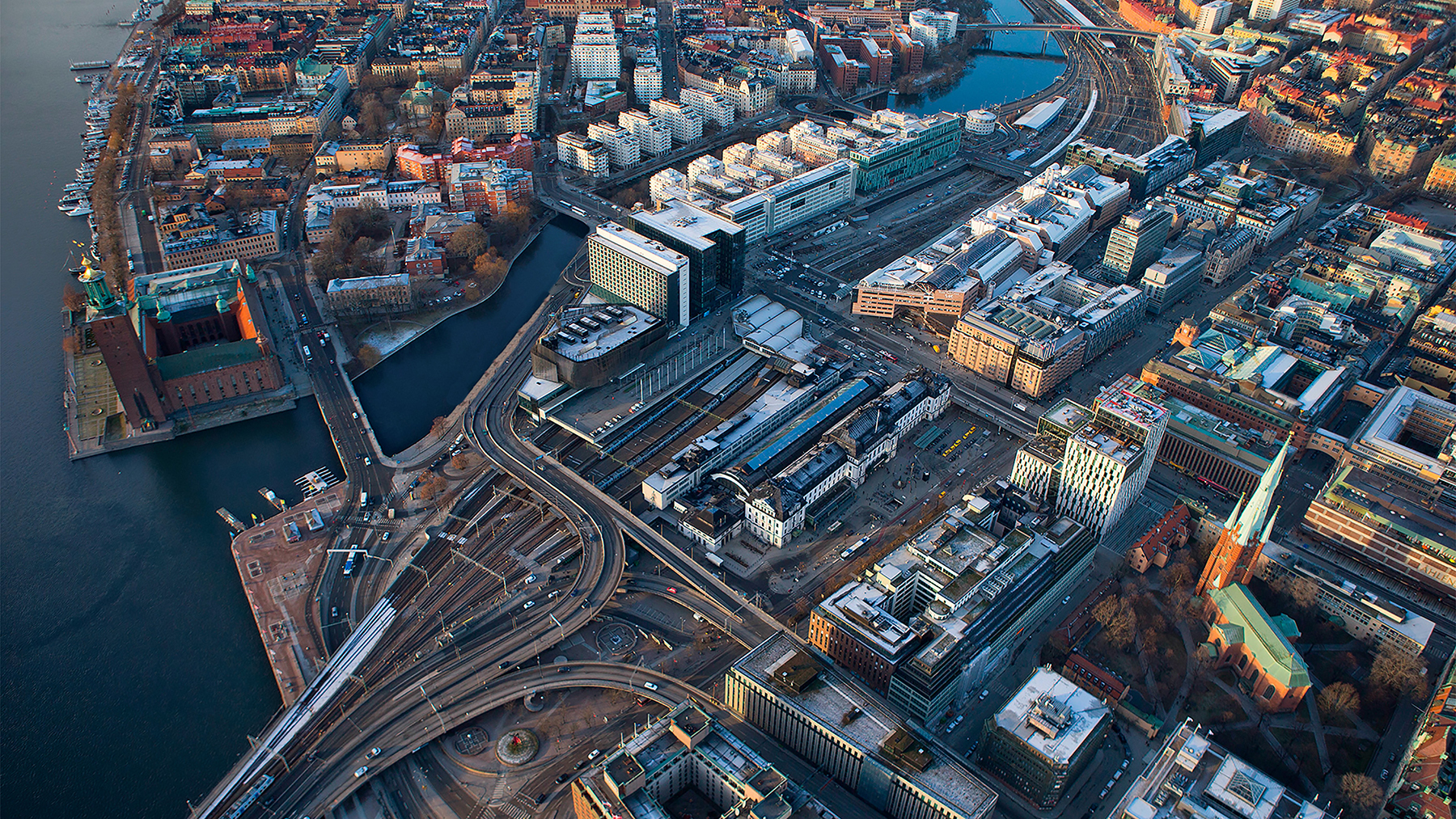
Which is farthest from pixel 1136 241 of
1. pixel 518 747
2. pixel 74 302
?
pixel 74 302

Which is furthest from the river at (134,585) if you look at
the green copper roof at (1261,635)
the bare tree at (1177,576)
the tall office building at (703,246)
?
the green copper roof at (1261,635)

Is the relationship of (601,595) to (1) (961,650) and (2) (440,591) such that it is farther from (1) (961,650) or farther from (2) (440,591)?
(1) (961,650)

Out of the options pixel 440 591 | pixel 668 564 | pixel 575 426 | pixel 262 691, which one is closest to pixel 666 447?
pixel 575 426

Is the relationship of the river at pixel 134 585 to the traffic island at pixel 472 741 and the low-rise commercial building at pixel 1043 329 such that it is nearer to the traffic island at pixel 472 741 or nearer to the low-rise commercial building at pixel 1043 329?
the traffic island at pixel 472 741

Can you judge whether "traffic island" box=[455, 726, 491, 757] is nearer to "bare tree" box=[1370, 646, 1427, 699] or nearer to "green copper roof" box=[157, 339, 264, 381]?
"green copper roof" box=[157, 339, 264, 381]

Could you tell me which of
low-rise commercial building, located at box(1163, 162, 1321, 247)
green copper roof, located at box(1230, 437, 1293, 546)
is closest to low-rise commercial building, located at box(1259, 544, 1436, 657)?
green copper roof, located at box(1230, 437, 1293, 546)
